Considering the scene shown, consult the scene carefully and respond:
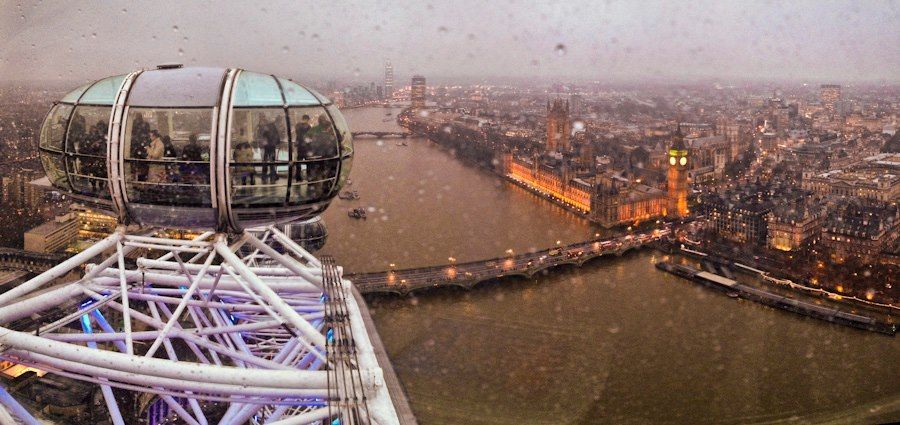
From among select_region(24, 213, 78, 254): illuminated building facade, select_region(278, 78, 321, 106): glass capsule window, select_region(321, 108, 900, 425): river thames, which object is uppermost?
select_region(278, 78, 321, 106): glass capsule window

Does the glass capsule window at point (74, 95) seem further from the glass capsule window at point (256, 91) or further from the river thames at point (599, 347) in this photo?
the river thames at point (599, 347)

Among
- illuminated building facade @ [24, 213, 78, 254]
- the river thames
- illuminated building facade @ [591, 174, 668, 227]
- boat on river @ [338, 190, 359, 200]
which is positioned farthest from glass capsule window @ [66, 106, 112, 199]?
illuminated building facade @ [591, 174, 668, 227]

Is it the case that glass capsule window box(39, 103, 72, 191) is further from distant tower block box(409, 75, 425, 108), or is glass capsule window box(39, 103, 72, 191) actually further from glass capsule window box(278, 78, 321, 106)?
distant tower block box(409, 75, 425, 108)

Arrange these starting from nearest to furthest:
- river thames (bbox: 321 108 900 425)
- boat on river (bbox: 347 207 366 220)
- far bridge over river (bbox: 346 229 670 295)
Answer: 1. river thames (bbox: 321 108 900 425)
2. far bridge over river (bbox: 346 229 670 295)
3. boat on river (bbox: 347 207 366 220)

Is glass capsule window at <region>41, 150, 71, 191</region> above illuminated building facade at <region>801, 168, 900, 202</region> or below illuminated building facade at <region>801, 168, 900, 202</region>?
above

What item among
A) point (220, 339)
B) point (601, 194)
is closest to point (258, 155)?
point (220, 339)

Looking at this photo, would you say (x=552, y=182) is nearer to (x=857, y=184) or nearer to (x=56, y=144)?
(x=857, y=184)

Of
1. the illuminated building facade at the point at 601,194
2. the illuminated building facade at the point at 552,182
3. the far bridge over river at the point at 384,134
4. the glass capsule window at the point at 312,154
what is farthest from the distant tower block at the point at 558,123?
the glass capsule window at the point at 312,154

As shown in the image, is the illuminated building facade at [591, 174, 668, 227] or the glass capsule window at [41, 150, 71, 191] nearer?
the glass capsule window at [41, 150, 71, 191]
